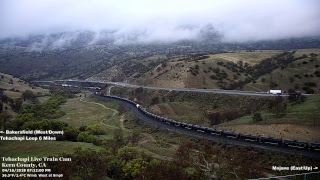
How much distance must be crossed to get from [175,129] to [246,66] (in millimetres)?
87852

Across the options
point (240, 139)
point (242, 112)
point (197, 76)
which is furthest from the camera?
point (197, 76)

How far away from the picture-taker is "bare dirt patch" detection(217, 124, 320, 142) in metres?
56.2

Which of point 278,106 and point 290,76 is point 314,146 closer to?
point 278,106

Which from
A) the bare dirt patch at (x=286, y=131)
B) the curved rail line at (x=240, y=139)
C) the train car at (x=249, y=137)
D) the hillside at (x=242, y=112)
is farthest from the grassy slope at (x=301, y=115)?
the curved rail line at (x=240, y=139)

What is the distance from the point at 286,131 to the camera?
5966 cm

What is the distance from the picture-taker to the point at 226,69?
141m

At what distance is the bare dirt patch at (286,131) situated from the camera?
56.2 meters

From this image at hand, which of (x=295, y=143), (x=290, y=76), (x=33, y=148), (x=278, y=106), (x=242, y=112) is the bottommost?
(x=33, y=148)

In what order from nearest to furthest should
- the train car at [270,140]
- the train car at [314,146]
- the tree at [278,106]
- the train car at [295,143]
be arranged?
the train car at [314,146] → the train car at [295,143] → the train car at [270,140] → the tree at [278,106]

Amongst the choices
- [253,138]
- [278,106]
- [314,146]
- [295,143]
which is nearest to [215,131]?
[253,138]

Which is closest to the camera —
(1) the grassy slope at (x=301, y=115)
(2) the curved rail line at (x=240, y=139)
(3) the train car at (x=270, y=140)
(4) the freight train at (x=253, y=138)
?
(2) the curved rail line at (x=240, y=139)

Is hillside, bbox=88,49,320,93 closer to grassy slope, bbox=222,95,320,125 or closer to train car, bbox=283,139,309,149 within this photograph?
grassy slope, bbox=222,95,320,125

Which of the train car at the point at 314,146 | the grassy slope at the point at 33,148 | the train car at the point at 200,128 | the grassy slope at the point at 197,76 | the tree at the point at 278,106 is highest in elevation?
the grassy slope at the point at 197,76

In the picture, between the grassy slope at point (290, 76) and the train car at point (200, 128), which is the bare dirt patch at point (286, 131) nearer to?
the train car at point (200, 128)
